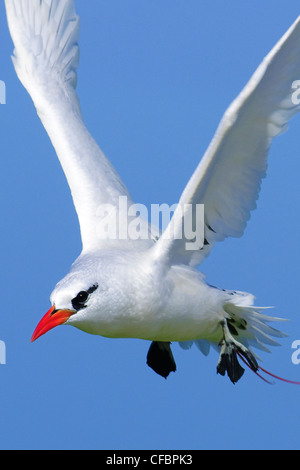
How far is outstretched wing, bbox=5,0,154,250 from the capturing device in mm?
6821

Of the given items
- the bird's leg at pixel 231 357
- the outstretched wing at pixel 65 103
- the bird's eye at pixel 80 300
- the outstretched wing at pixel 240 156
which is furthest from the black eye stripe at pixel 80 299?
the bird's leg at pixel 231 357

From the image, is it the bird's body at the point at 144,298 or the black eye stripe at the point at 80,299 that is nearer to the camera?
the black eye stripe at the point at 80,299

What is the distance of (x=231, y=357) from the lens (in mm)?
6613

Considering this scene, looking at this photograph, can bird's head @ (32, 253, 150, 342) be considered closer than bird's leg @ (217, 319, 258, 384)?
Yes

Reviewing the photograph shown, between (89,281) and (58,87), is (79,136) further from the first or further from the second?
(89,281)

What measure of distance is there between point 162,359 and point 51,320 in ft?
5.90

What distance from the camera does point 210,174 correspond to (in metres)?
5.93

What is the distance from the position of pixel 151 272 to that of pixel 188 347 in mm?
1222

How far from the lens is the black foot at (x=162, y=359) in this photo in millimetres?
7129

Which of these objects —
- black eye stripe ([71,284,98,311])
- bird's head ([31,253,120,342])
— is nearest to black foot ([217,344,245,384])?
bird's head ([31,253,120,342])

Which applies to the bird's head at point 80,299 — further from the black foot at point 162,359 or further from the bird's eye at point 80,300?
the black foot at point 162,359

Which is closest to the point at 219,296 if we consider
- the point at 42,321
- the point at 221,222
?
the point at 221,222

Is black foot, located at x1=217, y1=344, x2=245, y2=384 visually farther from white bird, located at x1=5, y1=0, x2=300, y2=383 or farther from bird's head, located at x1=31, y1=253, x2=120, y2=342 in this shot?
bird's head, located at x1=31, y1=253, x2=120, y2=342

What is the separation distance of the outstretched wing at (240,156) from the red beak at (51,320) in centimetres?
85
